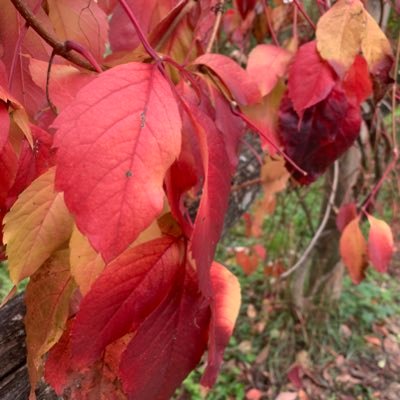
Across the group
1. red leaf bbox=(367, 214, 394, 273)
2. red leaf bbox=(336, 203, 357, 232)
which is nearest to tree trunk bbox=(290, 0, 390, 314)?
red leaf bbox=(336, 203, 357, 232)

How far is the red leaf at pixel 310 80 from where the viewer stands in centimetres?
58

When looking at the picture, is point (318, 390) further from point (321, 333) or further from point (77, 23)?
point (77, 23)

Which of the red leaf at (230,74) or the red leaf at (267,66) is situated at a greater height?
the red leaf at (230,74)

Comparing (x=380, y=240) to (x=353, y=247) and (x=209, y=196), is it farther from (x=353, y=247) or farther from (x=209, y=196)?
(x=209, y=196)

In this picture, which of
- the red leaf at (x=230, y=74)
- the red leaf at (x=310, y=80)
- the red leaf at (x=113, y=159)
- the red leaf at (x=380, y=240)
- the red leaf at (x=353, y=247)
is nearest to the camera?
the red leaf at (x=113, y=159)

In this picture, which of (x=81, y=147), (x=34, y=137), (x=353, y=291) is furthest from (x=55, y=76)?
(x=353, y=291)

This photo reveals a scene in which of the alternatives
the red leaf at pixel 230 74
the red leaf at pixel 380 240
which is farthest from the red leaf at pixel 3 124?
the red leaf at pixel 380 240

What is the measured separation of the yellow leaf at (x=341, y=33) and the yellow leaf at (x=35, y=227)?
0.35m

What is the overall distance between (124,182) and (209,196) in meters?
0.07

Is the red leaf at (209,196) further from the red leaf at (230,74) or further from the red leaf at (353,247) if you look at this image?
the red leaf at (353,247)

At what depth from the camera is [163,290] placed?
1.12 feet

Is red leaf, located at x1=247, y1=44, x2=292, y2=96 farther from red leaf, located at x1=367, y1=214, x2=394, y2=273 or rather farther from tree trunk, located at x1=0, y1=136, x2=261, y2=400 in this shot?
tree trunk, located at x1=0, y1=136, x2=261, y2=400

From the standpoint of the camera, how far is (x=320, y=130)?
2.17ft

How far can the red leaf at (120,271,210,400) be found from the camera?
1.11 ft
